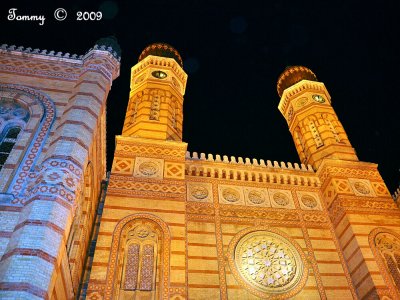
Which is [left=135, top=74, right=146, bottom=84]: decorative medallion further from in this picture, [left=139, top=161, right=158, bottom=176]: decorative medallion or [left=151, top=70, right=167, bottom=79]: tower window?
[left=139, top=161, right=158, bottom=176]: decorative medallion

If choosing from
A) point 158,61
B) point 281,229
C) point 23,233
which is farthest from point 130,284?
point 158,61

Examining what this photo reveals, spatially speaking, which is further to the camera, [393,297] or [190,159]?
[190,159]

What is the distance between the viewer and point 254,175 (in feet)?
35.8

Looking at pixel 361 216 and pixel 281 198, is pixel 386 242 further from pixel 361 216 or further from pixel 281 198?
pixel 281 198

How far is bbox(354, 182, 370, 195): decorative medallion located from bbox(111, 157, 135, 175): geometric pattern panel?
643 cm

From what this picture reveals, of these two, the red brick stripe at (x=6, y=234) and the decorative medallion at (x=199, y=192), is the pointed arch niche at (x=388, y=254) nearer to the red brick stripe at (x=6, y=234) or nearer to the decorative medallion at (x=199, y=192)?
the decorative medallion at (x=199, y=192)

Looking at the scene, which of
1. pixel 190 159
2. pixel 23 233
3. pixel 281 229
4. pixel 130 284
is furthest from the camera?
pixel 190 159

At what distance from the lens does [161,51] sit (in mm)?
14492

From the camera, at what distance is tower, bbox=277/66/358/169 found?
1221cm

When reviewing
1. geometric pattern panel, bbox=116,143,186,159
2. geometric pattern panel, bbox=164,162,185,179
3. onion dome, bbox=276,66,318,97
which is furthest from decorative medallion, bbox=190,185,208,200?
onion dome, bbox=276,66,318,97

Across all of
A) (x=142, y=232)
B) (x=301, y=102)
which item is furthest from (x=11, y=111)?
(x=301, y=102)

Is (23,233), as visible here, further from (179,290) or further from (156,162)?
(156,162)

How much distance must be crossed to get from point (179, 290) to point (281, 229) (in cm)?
359

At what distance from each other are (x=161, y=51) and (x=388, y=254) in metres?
10.5
